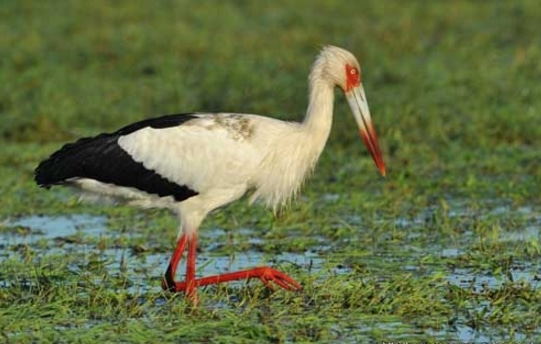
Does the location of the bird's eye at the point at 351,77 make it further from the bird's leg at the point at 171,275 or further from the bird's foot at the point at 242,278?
the bird's leg at the point at 171,275

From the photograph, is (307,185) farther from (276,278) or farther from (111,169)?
(276,278)

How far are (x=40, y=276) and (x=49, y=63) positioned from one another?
778 centimetres

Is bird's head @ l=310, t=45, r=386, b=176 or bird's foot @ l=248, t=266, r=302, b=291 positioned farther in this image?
bird's head @ l=310, t=45, r=386, b=176

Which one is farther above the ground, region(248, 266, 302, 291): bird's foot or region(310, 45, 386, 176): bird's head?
region(310, 45, 386, 176): bird's head

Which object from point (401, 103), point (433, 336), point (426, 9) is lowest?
point (433, 336)

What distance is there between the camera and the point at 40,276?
8180mm

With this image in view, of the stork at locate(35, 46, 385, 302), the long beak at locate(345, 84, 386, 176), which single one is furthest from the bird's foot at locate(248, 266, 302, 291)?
the long beak at locate(345, 84, 386, 176)

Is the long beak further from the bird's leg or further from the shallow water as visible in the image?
the bird's leg

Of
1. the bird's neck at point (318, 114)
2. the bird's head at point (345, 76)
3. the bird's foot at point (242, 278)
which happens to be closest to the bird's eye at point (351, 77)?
the bird's head at point (345, 76)

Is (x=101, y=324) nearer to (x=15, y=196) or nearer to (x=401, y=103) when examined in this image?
(x=15, y=196)

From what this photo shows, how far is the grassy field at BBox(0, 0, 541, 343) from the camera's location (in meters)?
7.43

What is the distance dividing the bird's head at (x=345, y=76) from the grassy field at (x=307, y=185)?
0.86m

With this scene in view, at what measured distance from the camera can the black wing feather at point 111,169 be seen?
8.34 metres

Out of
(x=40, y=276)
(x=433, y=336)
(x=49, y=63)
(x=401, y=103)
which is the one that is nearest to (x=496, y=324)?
(x=433, y=336)
